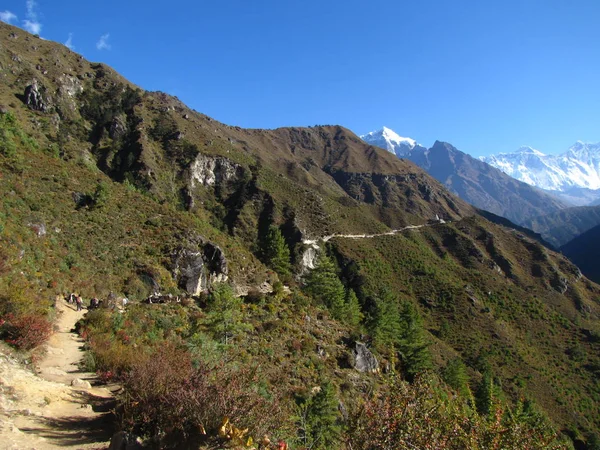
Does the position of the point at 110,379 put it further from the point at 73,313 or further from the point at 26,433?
the point at 73,313

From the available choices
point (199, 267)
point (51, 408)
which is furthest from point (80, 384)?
point (199, 267)

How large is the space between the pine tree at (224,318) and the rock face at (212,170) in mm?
79413

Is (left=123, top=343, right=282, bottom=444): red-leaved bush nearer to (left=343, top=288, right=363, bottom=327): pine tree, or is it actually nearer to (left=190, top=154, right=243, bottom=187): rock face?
(left=343, top=288, right=363, bottom=327): pine tree

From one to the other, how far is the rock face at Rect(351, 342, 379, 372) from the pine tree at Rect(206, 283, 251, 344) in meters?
9.84

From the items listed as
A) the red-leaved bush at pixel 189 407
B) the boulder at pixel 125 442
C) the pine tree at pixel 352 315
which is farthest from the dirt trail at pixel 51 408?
the pine tree at pixel 352 315

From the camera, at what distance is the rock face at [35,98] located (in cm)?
7738

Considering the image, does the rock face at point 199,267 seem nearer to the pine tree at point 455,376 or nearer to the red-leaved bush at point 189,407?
the red-leaved bush at point 189,407

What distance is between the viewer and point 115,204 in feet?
102

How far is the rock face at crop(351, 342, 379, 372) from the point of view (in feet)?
86.5

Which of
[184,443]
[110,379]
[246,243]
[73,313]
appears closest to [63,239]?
[73,313]

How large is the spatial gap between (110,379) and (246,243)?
74884mm

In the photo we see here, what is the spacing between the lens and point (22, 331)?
11.0 metres

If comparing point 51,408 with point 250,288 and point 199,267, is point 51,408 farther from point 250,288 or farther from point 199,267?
point 250,288

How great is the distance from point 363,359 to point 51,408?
74.7ft
